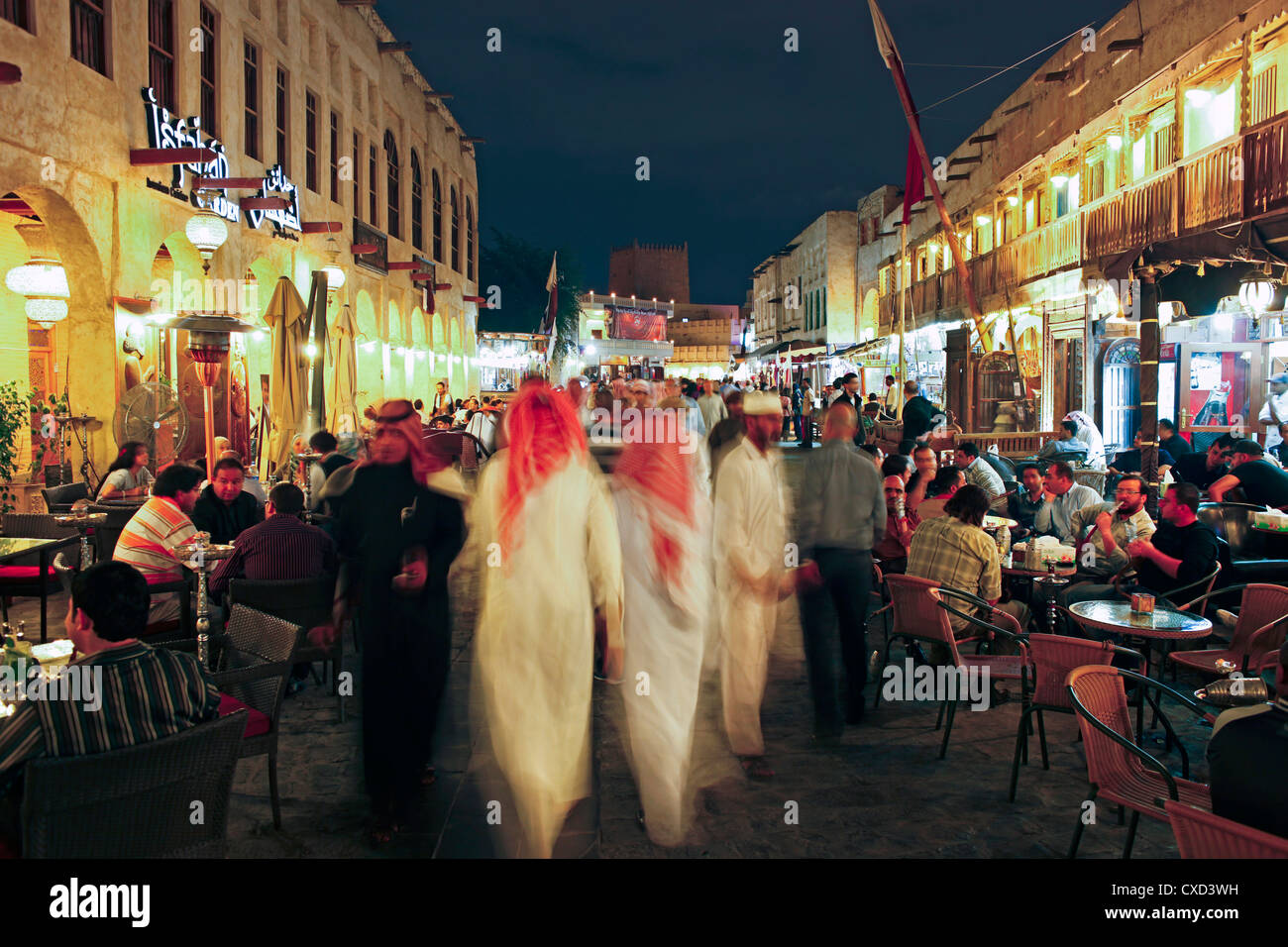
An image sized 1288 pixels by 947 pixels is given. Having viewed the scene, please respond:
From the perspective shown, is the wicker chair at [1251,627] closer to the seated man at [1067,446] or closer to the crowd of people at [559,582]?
the crowd of people at [559,582]

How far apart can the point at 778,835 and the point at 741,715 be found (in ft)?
2.96

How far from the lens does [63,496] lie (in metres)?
9.48

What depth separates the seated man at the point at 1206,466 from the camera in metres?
11.2

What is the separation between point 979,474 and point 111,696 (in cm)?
807

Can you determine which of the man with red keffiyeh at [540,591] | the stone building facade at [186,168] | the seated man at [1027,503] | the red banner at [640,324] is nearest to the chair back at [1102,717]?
the man with red keffiyeh at [540,591]

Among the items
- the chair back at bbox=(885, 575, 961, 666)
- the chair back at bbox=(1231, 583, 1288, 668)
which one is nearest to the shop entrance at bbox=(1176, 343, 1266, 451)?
the chair back at bbox=(1231, 583, 1288, 668)

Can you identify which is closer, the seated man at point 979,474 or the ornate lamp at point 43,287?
the seated man at point 979,474

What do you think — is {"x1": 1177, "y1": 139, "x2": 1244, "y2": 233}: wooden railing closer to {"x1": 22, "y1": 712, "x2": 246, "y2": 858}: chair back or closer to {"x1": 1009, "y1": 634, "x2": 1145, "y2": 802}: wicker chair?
{"x1": 1009, "y1": 634, "x2": 1145, "y2": 802}: wicker chair

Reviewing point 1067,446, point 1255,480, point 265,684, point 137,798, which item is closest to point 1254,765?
point 137,798

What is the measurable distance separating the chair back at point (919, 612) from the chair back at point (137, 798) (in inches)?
158

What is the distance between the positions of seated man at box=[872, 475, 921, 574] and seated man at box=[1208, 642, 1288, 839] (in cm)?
501

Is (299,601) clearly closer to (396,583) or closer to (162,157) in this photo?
(396,583)

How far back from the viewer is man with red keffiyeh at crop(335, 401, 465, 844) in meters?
4.41

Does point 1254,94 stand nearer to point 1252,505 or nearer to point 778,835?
point 1252,505
